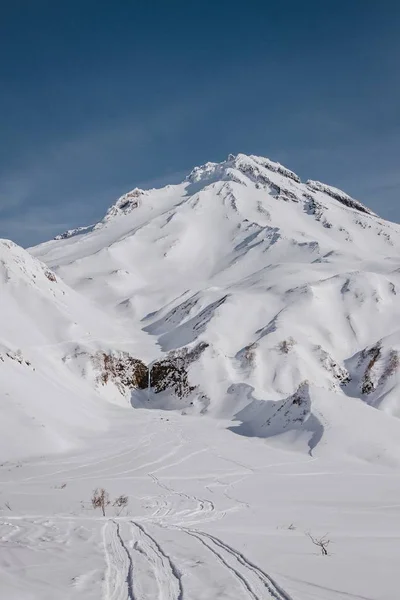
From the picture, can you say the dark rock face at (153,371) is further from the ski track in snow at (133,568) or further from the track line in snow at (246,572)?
the track line in snow at (246,572)

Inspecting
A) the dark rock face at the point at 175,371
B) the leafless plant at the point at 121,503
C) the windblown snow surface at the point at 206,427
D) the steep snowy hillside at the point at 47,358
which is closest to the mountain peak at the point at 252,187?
the windblown snow surface at the point at 206,427

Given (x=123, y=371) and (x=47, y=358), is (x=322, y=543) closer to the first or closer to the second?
(x=47, y=358)

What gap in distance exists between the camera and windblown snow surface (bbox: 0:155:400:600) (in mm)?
7254

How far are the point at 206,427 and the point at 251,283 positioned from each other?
48.6 metres

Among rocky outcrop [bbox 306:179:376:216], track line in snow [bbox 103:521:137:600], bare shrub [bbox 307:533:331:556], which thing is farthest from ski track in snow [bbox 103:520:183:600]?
rocky outcrop [bbox 306:179:376:216]

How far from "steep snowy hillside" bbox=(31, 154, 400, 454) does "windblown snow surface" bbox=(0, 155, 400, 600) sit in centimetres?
39

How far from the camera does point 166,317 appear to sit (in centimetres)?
7981

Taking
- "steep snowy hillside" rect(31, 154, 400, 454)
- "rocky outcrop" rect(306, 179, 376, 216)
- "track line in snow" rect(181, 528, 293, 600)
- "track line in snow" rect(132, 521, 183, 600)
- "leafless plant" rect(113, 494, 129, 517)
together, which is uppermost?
"rocky outcrop" rect(306, 179, 376, 216)

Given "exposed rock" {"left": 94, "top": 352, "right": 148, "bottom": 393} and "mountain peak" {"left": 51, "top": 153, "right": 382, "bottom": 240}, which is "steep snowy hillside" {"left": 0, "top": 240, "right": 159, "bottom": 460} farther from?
"mountain peak" {"left": 51, "top": 153, "right": 382, "bottom": 240}

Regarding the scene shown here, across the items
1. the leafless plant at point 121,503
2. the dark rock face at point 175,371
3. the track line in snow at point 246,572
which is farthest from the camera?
the dark rock face at point 175,371

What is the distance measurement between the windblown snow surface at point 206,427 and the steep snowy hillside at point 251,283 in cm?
39

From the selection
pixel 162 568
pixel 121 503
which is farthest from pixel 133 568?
pixel 121 503

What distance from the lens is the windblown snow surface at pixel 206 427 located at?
7.25 meters

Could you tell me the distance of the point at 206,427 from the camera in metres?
40.7
